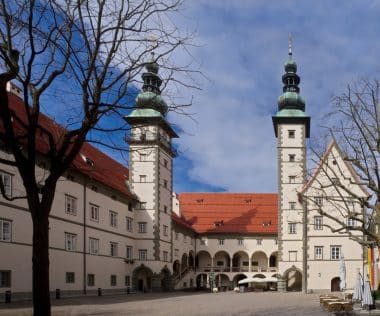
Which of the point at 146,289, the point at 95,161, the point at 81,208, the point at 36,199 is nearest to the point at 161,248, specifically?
the point at 146,289

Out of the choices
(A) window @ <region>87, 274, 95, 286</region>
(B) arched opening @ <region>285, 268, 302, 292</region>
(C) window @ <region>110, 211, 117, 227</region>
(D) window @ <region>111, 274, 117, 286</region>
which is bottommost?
(B) arched opening @ <region>285, 268, 302, 292</region>

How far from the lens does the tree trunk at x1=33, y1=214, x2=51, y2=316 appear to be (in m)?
9.15

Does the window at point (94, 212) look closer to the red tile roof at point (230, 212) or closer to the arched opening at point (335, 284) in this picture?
the arched opening at point (335, 284)

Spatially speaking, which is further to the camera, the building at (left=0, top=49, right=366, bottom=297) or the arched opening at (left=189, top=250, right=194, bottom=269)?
the arched opening at (left=189, top=250, right=194, bottom=269)

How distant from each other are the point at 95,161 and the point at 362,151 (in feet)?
88.3

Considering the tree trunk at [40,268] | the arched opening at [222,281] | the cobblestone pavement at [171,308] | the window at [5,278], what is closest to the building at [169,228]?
the window at [5,278]

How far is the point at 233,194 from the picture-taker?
245 ft

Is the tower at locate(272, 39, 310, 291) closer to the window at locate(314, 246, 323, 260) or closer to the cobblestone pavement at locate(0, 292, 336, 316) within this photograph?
the window at locate(314, 246, 323, 260)

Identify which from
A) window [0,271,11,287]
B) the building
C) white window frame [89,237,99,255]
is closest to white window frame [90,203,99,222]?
the building

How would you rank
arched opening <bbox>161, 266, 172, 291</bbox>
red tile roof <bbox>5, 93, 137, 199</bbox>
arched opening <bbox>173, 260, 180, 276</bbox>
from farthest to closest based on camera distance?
1. arched opening <bbox>173, 260, 180, 276</bbox>
2. arched opening <bbox>161, 266, 172, 291</bbox>
3. red tile roof <bbox>5, 93, 137, 199</bbox>

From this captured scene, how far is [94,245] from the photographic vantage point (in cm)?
4091

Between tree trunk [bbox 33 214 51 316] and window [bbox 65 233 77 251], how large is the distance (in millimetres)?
27687

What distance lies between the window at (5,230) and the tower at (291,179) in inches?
1152

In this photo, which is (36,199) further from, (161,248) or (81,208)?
(161,248)
